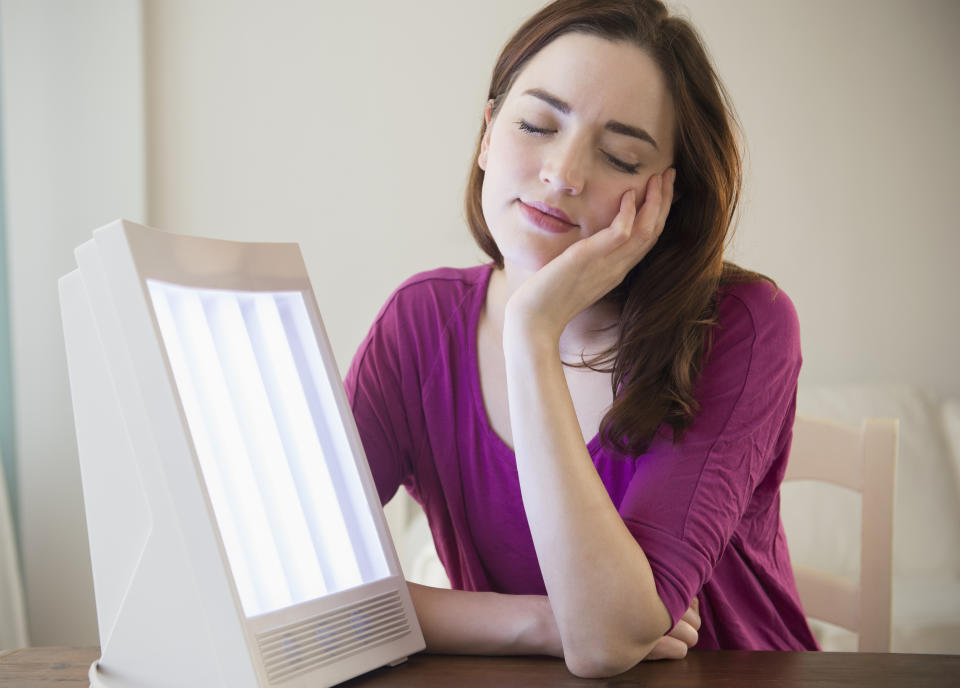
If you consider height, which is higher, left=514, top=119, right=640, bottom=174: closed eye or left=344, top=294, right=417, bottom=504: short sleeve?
left=514, top=119, right=640, bottom=174: closed eye

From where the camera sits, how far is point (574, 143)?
0.87 m

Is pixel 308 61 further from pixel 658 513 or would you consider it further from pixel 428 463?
pixel 658 513

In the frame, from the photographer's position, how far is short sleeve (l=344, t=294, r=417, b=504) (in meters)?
1.06

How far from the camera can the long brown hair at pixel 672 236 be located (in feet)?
3.00

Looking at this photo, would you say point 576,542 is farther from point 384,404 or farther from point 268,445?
point 384,404

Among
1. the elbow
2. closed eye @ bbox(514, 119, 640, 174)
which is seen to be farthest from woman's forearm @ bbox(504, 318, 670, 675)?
closed eye @ bbox(514, 119, 640, 174)

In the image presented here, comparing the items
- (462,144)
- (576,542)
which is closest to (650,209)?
(576,542)

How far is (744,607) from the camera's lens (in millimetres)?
1030

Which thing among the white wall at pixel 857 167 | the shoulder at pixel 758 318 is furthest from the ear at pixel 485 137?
the white wall at pixel 857 167

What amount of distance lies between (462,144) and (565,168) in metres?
1.79

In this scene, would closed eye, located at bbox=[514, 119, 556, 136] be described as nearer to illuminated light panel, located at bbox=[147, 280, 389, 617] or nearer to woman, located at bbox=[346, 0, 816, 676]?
woman, located at bbox=[346, 0, 816, 676]

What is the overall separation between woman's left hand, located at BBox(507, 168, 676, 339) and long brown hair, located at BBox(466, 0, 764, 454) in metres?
0.07

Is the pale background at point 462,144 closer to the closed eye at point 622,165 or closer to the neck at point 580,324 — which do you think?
the neck at point 580,324

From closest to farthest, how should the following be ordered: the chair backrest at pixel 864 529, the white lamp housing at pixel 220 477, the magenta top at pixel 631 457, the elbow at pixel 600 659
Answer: the white lamp housing at pixel 220 477
the elbow at pixel 600 659
the magenta top at pixel 631 457
the chair backrest at pixel 864 529
